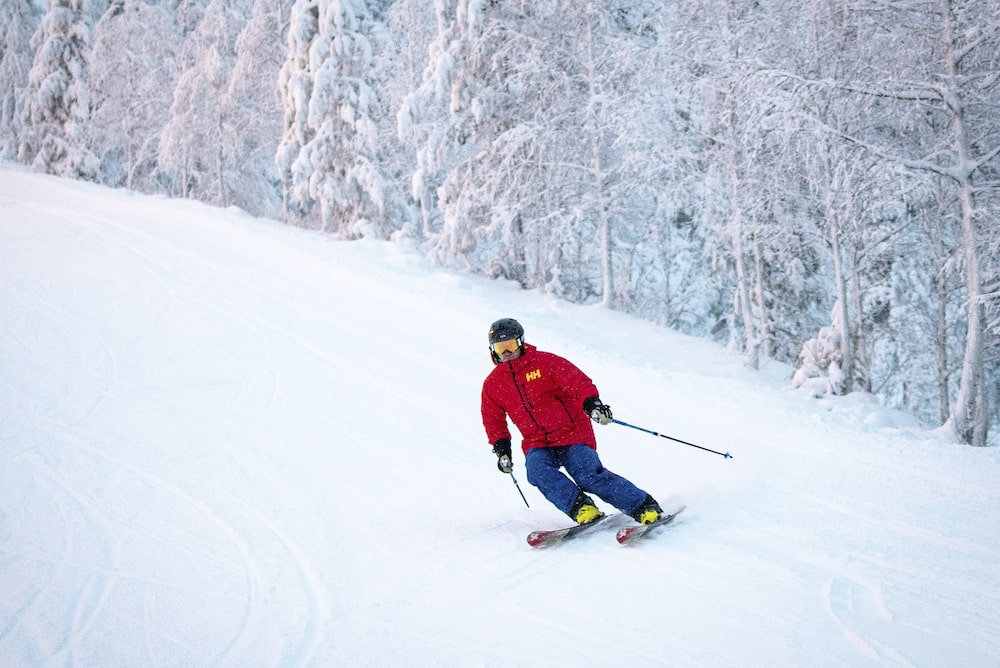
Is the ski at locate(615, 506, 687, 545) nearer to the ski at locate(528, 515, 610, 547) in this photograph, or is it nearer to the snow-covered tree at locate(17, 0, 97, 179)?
the ski at locate(528, 515, 610, 547)

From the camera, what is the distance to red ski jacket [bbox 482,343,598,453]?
5305mm

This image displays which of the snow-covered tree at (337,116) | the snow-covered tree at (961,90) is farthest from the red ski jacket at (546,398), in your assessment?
the snow-covered tree at (337,116)

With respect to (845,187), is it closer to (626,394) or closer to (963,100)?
(963,100)

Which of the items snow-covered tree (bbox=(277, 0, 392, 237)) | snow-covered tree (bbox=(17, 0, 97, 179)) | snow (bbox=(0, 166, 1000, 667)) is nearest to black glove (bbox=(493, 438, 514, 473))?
snow (bbox=(0, 166, 1000, 667))

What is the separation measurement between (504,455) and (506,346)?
824 millimetres

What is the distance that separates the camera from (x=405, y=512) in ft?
18.6

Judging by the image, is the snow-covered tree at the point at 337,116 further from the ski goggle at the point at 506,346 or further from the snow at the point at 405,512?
the ski goggle at the point at 506,346

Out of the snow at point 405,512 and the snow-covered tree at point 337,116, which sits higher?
the snow-covered tree at point 337,116

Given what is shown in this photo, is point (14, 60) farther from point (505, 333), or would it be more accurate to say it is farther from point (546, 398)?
point (546, 398)

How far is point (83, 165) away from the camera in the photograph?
28.7 meters

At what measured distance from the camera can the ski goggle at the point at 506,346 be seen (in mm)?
5309

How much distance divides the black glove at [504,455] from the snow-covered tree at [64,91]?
2982 cm

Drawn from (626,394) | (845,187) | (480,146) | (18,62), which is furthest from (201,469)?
(18,62)

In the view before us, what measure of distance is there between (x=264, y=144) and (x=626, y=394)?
24615 millimetres
